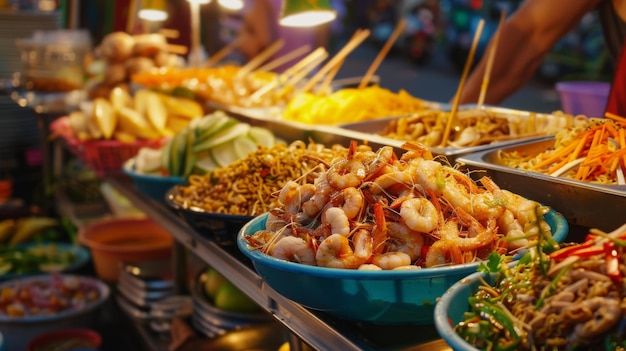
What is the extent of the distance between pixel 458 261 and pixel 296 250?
336 mm

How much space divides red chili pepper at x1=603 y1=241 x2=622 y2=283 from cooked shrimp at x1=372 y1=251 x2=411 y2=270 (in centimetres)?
39

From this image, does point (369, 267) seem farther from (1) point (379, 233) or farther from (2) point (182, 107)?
(2) point (182, 107)

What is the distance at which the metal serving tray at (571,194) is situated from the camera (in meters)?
1.57

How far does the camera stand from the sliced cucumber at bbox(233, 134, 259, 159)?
2682 millimetres

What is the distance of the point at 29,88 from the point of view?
524 cm

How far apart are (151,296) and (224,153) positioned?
38.6 inches

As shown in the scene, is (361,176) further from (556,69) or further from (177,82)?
(556,69)

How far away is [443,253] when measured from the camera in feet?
4.41

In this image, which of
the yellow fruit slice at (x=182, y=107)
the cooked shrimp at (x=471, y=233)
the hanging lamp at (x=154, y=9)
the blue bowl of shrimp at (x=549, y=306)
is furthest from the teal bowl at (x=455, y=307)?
the hanging lamp at (x=154, y=9)

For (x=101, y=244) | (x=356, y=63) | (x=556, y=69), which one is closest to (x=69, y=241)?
(x=101, y=244)

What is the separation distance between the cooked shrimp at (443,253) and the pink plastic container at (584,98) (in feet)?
6.67

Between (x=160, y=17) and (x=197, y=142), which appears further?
(x=160, y=17)

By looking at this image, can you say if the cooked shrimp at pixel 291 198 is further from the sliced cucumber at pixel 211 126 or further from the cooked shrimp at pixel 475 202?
the sliced cucumber at pixel 211 126

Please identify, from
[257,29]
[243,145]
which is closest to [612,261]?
[243,145]
